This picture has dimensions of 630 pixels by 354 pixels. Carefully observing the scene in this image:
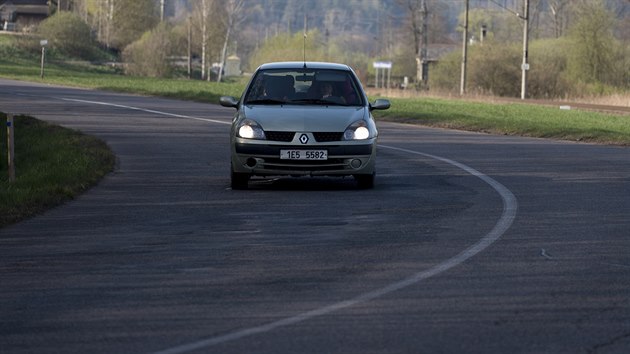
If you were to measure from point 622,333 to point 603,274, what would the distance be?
6.78ft

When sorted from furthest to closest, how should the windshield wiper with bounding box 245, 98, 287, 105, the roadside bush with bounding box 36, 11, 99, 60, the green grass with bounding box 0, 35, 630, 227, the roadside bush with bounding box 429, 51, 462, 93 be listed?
1. the roadside bush with bounding box 36, 11, 99, 60
2. the roadside bush with bounding box 429, 51, 462, 93
3. the windshield wiper with bounding box 245, 98, 287, 105
4. the green grass with bounding box 0, 35, 630, 227

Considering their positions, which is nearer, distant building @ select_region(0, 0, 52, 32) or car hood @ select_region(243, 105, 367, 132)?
car hood @ select_region(243, 105, 367, 132)

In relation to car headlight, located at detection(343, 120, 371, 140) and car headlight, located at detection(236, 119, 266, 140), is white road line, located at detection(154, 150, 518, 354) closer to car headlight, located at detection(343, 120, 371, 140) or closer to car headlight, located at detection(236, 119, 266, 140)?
car headlight, located at detection(343, 120, 371, 140)

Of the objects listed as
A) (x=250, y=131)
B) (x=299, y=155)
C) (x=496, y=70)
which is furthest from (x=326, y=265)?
(x=496, y=70)

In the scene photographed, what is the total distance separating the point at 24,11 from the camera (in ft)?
432

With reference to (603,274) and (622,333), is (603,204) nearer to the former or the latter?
(603,274)

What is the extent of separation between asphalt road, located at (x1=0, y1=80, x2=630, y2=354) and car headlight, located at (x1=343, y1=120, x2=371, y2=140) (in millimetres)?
758

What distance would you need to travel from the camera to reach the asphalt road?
23.6 ft

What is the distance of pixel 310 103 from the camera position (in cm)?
1606

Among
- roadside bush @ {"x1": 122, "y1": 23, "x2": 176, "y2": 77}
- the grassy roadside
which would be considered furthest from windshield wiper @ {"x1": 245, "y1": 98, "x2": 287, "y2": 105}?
roadside bush @ {"x1": 122, "y1": 23, "x2": 176, "y2": 77}

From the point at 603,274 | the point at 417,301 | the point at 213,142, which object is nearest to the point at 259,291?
the point at 417,301

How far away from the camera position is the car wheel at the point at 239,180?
15.3 m

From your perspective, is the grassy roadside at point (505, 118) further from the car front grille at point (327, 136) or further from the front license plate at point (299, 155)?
the front license plate at point (299, 155)

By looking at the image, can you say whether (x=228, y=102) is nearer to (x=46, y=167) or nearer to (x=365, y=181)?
(x=365, y=181)
